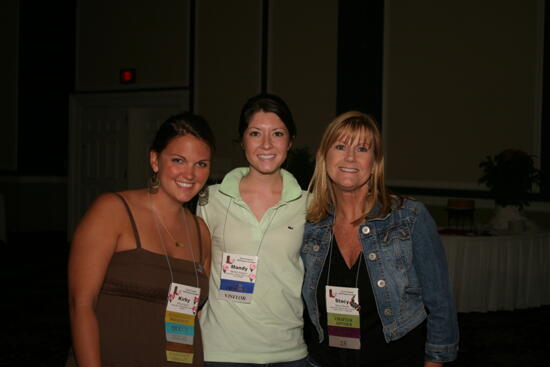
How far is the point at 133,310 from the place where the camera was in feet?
5.69

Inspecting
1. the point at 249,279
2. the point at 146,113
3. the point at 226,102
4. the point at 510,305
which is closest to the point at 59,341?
the point at 249,279

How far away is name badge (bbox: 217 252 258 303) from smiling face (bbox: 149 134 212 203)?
0.26m

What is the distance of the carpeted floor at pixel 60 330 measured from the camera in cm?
414

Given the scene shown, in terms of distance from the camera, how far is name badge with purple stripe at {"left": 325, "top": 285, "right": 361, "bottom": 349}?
6.13 ft

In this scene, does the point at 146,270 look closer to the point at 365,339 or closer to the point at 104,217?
the point at 104,217

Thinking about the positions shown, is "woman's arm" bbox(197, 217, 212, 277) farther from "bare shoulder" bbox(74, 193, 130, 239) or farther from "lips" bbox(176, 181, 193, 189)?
"bare shoulder" bbox(74, 193, 130, 239)

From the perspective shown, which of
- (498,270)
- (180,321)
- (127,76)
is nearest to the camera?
(180,321)

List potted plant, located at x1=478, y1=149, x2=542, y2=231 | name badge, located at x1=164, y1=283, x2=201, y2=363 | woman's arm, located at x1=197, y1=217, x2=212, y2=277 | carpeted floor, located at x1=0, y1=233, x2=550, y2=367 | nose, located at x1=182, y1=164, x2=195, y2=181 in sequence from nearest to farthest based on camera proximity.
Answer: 1. name badge, located at x1=164, y1=283, x2=201, y2=363
2. nose, located at x1=182, y1=164, x2=195, y2=181
3. woman's arm, located at x1=197, y1=217, x2=212, y2=277
4. carpeted floor, located at x1=0, y1=233, x2=550, y2=367
5. potted plant, located at x1=478, y1=149, x2=542, y2=231

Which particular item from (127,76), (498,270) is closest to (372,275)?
(498,270)

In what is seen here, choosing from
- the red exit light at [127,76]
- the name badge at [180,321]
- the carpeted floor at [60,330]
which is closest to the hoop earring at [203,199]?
the name badge at [180,321]

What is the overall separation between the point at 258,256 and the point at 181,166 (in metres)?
0.39

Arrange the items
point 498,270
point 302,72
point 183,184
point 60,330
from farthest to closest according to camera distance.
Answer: point 302,72 → point 498,270 → point 60,330 → point 183,184

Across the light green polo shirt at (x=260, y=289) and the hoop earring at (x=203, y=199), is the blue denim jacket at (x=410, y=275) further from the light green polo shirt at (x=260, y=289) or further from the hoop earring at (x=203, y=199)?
the hoop earring at (x=203, y=199)

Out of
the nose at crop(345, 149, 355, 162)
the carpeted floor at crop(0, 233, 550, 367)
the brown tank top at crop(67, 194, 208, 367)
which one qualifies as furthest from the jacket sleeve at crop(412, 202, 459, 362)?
the carpeted floor at crop(0, 233, 550, 367)
